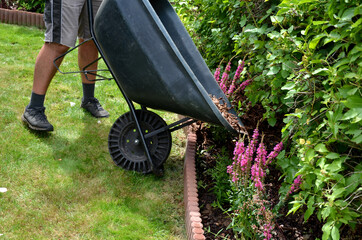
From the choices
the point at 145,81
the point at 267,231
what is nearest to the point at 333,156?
the point at 267,231

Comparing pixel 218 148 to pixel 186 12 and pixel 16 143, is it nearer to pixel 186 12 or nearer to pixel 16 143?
pixel 16 143

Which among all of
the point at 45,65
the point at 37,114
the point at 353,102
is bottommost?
the point at 37,114

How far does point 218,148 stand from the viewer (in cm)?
303

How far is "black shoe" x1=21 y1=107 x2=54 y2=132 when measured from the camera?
3093 millimetres

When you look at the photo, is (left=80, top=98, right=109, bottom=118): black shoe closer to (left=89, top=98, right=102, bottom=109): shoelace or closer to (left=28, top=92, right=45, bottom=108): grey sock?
(left=89, top=98, right=102, bottom=109): shoelace

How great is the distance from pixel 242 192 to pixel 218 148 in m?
0.92

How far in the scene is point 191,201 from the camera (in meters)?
2.38

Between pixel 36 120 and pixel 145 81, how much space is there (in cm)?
117

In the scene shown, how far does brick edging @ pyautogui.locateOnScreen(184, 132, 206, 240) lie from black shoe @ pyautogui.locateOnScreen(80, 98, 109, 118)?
0.99 meters

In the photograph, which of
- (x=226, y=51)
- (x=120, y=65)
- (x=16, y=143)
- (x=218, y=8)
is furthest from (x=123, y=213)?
(x=218, y=8)

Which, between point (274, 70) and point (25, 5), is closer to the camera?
point (274, 70)

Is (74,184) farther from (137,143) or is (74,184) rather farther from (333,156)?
(333,156)

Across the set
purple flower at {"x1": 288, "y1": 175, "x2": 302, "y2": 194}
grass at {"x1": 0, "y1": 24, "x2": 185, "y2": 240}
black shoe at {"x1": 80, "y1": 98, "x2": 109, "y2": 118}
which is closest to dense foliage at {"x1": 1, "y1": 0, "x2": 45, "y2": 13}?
grass at {"x1": 0, "y1": 24, "x2": 185, "y2": 240}

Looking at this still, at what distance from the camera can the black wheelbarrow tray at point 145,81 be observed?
2229mm
